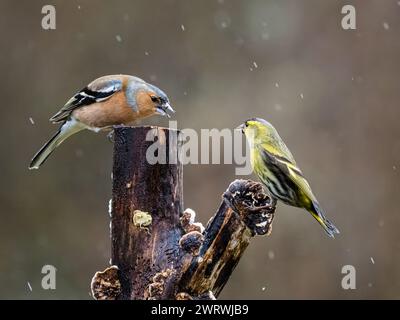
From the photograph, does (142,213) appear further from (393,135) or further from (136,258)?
(393,135)

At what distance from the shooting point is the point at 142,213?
473 cm

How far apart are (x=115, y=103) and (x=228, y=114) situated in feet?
17.0

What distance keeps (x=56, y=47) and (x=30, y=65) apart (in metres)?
0.50

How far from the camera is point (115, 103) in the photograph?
6254mm

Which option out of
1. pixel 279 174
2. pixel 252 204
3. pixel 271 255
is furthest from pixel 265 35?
pixel 252 204

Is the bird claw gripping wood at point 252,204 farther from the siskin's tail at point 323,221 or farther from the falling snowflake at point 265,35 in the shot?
the falling snowflake at point 265,35

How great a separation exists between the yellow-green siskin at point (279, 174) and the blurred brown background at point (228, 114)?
5400 millimetres

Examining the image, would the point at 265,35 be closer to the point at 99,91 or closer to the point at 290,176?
the point at 99,91

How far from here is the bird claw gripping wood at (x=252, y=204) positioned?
444 centimetres

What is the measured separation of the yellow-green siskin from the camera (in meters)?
5.27

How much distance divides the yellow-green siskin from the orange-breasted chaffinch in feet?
2.97

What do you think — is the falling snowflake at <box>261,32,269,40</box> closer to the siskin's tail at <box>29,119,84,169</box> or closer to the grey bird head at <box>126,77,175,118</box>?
the siskin's tail at <box>29,119,84,169</box>

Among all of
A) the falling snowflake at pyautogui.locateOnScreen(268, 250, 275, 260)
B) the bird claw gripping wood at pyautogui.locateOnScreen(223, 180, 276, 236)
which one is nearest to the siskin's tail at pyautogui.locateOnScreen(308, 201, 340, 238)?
the bird claw gripping wood at pyautogui.locateOnScreen(223, 180, 276, 236)

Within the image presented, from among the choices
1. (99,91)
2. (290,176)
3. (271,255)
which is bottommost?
(271,255)
